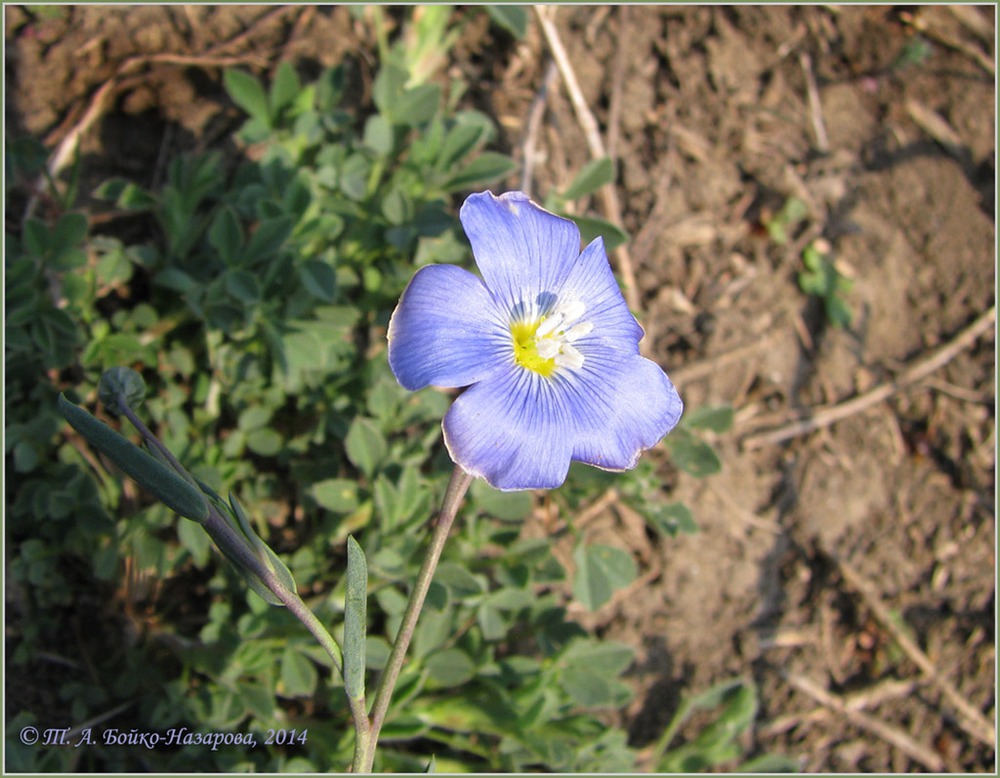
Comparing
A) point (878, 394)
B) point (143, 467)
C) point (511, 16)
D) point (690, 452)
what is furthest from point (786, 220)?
point (143, 467)

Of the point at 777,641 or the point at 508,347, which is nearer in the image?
the point at 508,347

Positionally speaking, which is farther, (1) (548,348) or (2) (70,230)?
(2) (70,230)

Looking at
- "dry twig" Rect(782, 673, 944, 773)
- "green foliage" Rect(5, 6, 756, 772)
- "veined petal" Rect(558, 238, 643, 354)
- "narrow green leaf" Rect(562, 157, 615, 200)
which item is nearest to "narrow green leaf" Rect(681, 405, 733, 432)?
"green foliage" Rect(5, 6, 756, 772)

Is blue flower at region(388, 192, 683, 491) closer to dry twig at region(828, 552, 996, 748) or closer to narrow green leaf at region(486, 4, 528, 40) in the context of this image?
narrow green leaf at region(486, 4, 528, 40)

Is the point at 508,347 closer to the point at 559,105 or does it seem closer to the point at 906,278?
the point at 559,105

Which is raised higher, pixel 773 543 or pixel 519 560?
pixel 773 543

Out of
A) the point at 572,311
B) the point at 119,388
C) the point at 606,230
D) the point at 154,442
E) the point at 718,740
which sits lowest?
the point at 718,740

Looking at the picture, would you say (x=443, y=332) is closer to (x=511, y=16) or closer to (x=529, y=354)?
(x=529, y=354)

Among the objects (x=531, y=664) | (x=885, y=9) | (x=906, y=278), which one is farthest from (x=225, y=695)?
(x=885, y=9)
